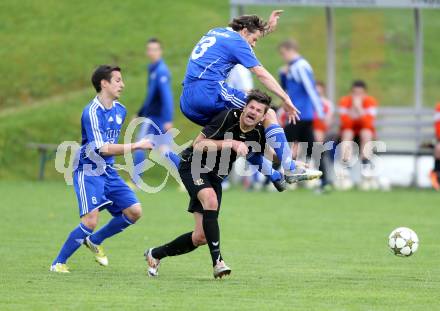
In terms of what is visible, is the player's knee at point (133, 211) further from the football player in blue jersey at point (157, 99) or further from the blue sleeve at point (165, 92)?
the blue sleeve at point (165, 92)

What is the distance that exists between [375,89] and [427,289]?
2090 cm

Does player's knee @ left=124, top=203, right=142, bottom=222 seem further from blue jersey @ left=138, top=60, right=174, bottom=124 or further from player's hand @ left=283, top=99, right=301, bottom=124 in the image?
blue jersey @ left=138, top=60, right=174, bottom=124

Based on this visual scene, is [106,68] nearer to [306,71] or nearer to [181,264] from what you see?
[181,264]

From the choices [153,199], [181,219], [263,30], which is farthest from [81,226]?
[153,199]

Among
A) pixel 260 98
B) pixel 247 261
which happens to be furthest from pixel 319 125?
pixel 260 98

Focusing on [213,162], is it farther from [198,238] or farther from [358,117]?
[358,117]

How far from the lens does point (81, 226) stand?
32.3 ft

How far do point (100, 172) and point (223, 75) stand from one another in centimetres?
158

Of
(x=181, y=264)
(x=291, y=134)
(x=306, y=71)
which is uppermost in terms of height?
A: (x=306, y=71)

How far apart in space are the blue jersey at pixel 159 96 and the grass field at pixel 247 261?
→ 1.80 metres

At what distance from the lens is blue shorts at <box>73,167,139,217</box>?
979 centimetres

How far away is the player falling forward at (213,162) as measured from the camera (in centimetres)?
911

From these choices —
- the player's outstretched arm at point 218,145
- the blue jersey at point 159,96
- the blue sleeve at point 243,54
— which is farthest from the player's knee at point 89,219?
the blue jersey at point 159,96

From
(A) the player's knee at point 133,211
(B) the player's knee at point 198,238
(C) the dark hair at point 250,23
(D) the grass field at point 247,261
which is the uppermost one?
(C) the dark hair at point 250,23
